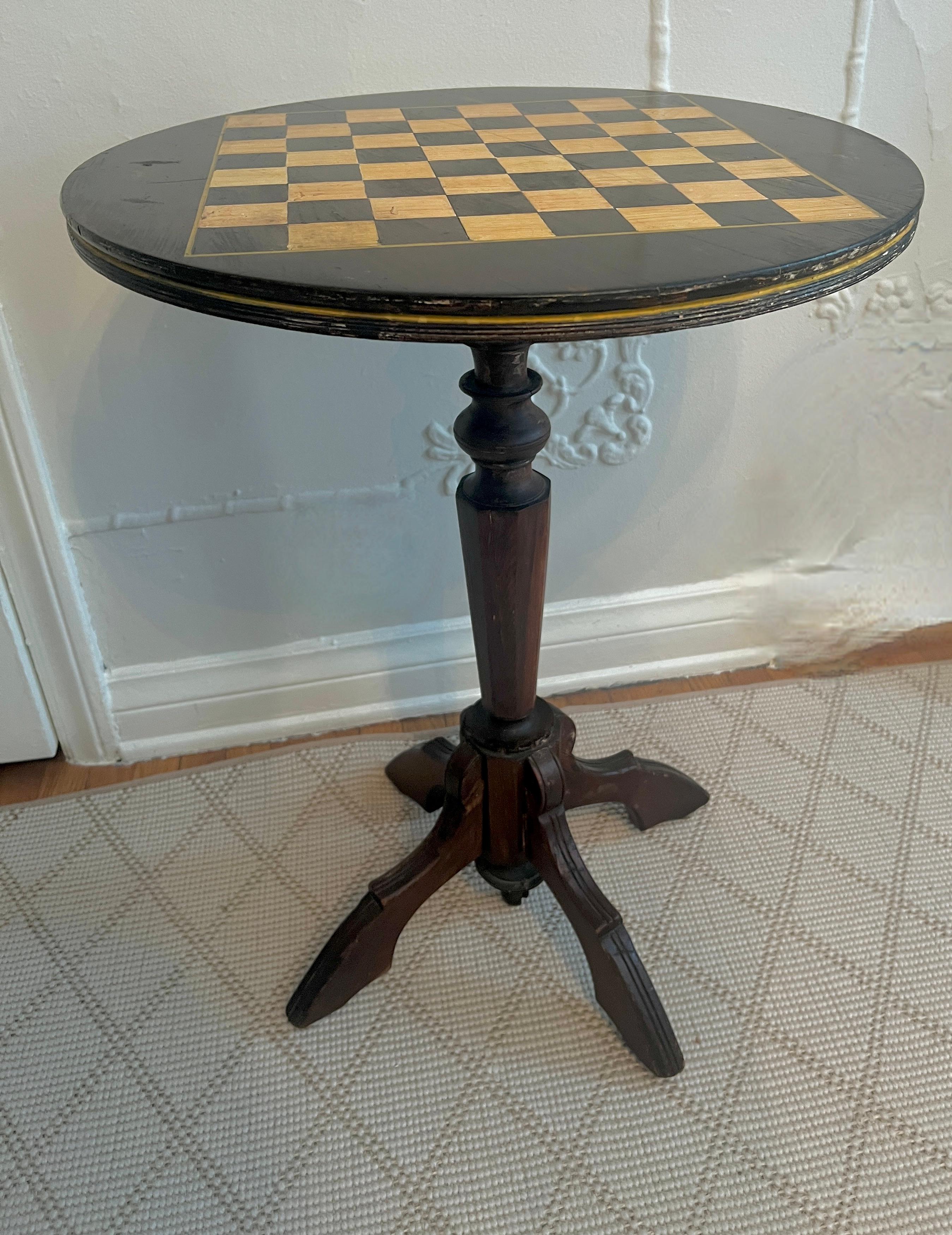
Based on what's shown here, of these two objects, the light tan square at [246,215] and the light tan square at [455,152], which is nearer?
the light tan square at [246,215]

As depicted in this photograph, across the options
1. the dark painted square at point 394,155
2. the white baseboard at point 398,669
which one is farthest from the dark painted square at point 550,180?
the white baseboard at point 398,669

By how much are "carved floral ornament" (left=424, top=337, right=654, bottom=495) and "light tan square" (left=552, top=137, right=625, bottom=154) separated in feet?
1.24

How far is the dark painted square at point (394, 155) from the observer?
2.77ft

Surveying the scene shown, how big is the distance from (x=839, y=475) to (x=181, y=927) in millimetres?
1191

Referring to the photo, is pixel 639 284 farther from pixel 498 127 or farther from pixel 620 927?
pixel 620 927

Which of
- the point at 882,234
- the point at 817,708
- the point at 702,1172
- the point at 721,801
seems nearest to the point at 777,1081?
the point at 702,1172

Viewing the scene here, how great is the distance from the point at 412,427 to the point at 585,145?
503 mm

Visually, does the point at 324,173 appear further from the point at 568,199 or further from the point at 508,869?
the point at 508,869

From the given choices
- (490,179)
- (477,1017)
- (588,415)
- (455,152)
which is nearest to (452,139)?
(455,152)

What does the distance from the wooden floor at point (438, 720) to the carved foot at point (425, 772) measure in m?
0.14

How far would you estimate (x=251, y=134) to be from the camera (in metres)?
0.94

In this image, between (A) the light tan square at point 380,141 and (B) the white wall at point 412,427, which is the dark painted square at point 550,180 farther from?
(B) the white wall at point 412,427

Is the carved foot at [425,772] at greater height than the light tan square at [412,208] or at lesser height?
lesser

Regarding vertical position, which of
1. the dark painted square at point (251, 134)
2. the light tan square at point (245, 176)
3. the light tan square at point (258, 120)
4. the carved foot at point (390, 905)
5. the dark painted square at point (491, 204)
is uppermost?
the light tan square at point (258, 120)
